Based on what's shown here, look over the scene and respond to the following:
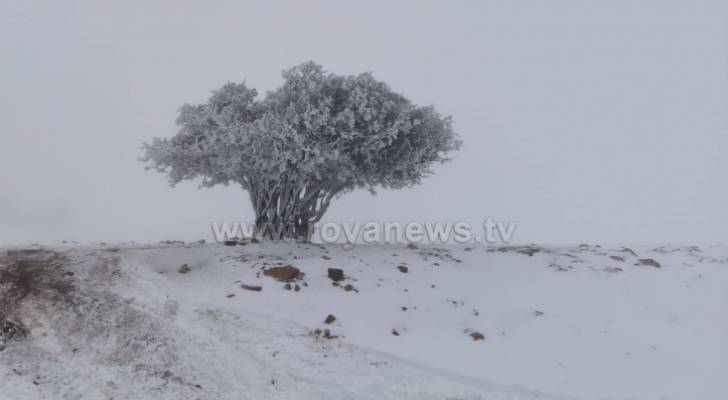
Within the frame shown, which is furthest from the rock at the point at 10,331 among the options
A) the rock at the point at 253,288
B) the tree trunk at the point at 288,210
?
the tree trunk at the point at 288,210

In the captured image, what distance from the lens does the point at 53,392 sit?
20.0 feet

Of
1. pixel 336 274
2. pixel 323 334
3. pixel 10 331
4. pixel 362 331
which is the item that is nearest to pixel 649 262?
pixel 336 274

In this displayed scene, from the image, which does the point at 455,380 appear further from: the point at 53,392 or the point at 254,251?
the point at 254,251

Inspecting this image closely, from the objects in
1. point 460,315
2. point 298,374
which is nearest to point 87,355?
point 298,374

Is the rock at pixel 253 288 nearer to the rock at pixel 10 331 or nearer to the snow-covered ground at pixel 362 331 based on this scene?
the snow-covered ground at pixel 362 331

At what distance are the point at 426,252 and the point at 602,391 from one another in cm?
730

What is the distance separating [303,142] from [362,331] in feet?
23.8

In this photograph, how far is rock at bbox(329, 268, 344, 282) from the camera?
33.9 ft

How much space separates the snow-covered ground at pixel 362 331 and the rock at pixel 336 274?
0.29 m

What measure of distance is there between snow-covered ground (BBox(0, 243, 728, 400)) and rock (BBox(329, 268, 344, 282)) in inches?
11.4

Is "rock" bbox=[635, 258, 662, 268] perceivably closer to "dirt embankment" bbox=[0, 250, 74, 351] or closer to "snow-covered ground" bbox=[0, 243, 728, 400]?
"snow-covered ground" bbox=[0, 243, 728, 400]

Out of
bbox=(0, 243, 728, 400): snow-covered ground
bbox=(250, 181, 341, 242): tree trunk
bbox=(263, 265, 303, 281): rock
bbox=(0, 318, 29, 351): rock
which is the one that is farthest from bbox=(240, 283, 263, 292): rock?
bbox=(250, 181, 341, 242): tree trunk

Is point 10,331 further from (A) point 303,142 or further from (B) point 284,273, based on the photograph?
(A) point 303,142

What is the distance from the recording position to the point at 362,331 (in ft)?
26.7
